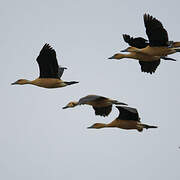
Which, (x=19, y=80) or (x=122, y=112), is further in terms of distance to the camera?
(x=19, y=80)

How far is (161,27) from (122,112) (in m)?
3.11

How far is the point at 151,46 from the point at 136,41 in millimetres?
2948

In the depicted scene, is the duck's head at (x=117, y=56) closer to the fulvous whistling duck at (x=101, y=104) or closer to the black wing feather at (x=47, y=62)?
the fulvous whistling duck at (x=101, y=104)

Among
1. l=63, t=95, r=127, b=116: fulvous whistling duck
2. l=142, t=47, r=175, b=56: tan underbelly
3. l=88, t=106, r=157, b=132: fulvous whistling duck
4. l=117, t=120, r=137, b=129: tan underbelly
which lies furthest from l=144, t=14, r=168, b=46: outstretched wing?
l=117, t=120, r=137, b=129: tan underbelly

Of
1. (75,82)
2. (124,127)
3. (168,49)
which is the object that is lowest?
(124,127)

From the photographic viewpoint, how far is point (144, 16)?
18.5m

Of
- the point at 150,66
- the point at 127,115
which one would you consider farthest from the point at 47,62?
the point at 150,66

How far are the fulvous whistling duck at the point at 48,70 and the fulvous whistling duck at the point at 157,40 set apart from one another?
3026 millimetres

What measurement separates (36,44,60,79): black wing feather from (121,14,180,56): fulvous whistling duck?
3.06 meters

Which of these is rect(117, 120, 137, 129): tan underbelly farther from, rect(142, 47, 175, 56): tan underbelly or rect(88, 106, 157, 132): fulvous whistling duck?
rect(142, 47, 175, 56): tan underbelly

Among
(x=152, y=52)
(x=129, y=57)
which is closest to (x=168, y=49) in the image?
(x=152, y=52)

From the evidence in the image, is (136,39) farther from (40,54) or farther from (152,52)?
(40,54)

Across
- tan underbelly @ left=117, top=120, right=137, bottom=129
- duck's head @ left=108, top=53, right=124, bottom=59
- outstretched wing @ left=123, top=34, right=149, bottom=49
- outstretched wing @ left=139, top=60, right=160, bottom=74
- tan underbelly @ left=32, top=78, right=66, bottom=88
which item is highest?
outstretched wing @ left=123, top=34, right=149, bottom=49

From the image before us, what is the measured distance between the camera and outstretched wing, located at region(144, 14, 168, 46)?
60.3ft
